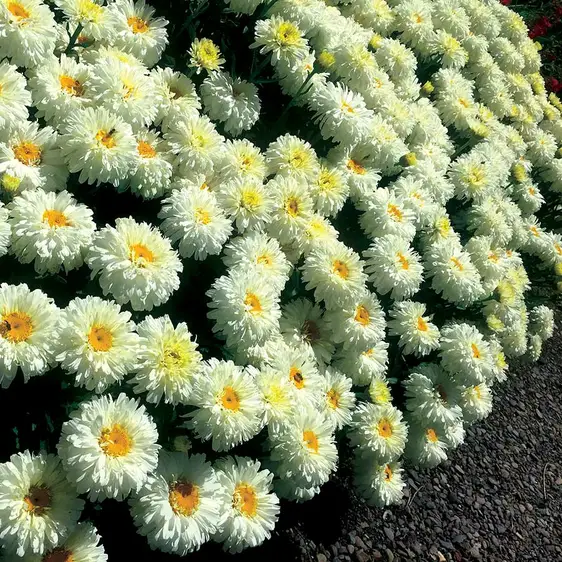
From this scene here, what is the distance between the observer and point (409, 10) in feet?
11.0

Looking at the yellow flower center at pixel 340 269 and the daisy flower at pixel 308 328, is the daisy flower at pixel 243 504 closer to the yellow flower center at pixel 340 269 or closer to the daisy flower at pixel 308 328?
the daisy flower at pixel 308 328

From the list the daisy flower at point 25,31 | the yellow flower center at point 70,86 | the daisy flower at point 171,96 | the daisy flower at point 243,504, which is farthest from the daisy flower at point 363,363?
the daisy flower at point 25,31

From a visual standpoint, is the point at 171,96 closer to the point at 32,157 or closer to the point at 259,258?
the point at 32,157

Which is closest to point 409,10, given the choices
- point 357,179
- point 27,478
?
point 357,179

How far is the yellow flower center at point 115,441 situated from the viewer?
4.86 feet

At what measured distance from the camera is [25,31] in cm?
177

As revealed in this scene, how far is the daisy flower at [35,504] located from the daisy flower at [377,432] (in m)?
1.16

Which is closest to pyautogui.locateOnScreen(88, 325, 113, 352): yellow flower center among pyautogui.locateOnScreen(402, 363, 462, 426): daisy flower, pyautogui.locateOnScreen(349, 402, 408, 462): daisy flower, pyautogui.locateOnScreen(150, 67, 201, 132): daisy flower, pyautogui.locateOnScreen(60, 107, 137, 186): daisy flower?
pyautogui.locateOnScreen(60, 107, 137, 186): daisy flower

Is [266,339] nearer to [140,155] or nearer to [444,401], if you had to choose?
[140,155]

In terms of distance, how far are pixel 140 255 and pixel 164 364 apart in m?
0.32

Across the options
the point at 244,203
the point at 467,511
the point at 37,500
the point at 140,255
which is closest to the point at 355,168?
the point at 244,203

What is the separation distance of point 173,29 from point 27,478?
66.4 inches

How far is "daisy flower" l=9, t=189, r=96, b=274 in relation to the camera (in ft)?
5.26

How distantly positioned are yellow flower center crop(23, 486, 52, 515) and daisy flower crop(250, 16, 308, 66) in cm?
163
